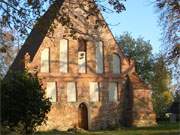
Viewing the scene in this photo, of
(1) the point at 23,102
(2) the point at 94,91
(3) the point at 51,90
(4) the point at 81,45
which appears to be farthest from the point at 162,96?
(1) the point at 23,102

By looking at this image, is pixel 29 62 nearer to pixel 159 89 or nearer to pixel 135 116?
pixel 135 116

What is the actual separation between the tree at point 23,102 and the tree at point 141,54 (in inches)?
1706

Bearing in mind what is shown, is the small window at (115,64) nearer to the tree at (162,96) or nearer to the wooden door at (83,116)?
the wooden door at (83,116)

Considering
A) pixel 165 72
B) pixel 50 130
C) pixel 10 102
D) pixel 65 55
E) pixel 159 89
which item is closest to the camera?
pixel 10 102

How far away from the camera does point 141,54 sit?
71.2 m

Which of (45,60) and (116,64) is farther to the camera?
(116,64)

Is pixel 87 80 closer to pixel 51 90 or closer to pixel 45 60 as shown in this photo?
pixel 51 90

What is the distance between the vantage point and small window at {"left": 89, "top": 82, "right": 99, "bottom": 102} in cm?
4475

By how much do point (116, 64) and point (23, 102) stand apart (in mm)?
20749

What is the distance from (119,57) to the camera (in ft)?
154

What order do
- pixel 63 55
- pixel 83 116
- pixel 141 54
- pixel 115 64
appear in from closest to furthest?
pixel 63 55 < pixel 83 116 < pixel 115 64 < pixel 141 54

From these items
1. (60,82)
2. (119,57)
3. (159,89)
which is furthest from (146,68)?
(60,82)

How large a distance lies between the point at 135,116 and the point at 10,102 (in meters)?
20.3

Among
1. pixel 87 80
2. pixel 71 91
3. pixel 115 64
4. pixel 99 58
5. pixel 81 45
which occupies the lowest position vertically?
pixel 71 91
